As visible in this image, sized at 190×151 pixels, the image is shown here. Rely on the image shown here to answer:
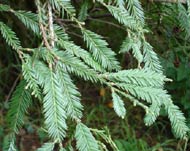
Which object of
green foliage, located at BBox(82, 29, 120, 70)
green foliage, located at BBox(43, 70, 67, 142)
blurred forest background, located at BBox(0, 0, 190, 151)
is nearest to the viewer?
green foliage, located at BBox(43, 70, 67, 142)

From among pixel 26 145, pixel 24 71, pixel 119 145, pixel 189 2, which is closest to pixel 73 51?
pixel 24 71

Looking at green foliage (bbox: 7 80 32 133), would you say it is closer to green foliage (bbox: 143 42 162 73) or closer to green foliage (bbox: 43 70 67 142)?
green foliage (bbox: 43 70 67 142)

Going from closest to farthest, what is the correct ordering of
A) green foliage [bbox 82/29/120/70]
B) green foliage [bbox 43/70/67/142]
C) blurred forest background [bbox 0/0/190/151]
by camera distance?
green foliage [bbox 43/70/67/142], green foliage [bbox 82/29/120/70], blurred forest background [bbox 0/0/190/151]

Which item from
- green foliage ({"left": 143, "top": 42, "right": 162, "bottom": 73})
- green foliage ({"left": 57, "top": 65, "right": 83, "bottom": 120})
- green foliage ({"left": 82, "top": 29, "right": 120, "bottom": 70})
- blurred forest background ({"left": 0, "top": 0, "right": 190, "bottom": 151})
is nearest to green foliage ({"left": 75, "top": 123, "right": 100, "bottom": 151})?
green foliage ({"left": 57, "top": 65, "right": 83, "bottom": 120})

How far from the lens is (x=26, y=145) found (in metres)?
2.93

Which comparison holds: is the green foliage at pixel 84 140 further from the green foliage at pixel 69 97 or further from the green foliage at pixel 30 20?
the green foliage at pixel 30 20

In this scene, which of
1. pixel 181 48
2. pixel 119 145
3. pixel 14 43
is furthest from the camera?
pixel 119 145

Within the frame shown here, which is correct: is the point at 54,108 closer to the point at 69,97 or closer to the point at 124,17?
the point at 69,97

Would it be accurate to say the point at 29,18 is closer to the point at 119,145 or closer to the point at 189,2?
the point at 189,2

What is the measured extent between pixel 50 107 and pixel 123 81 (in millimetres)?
218

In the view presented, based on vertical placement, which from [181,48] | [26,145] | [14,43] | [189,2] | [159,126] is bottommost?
[26,145]

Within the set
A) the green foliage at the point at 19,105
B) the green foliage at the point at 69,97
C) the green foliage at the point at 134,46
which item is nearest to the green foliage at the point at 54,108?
the green foliage at the point at 69,97

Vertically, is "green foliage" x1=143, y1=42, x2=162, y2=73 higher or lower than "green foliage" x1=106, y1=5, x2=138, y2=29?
lower

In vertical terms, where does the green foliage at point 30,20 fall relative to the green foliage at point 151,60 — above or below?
above
